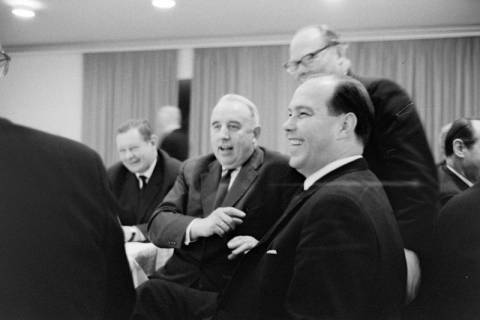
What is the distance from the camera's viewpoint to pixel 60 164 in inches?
37.4

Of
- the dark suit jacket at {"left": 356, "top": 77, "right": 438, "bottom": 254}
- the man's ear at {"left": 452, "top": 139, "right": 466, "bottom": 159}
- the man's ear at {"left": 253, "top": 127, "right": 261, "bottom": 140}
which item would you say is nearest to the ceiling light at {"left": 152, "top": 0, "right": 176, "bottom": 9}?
the man's ear at {"left": 253, "top": 127, "right": 261, "bottom": 140}

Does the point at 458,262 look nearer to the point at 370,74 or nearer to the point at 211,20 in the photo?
the point at 370,74

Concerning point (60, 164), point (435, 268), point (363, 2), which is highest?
point (363, 2)

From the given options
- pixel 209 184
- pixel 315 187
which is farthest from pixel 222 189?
pixel 315 187

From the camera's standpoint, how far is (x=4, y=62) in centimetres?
109

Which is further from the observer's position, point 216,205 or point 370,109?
point 216,205

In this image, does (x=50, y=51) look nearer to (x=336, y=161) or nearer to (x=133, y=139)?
(x=133, y=139)

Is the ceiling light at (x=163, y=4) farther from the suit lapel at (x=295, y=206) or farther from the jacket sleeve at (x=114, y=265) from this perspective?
the suit lapel at (x=295, y=206)

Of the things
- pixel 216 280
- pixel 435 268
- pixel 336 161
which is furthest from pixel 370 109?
pixel 216 280

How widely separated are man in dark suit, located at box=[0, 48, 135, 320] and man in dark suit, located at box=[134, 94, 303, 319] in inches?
9.6

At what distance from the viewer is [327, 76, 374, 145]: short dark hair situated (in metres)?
1.01

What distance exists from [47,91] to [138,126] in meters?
0.23

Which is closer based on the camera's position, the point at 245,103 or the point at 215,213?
the point at 245,103

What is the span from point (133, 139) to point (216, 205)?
35cm
